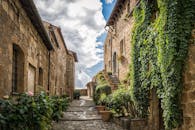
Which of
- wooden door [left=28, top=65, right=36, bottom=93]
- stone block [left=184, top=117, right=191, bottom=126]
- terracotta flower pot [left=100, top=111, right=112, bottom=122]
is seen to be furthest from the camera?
terracotta flower pot [left=100, top=111, right=112, bottom=122]

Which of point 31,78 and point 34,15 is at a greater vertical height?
point 34,15

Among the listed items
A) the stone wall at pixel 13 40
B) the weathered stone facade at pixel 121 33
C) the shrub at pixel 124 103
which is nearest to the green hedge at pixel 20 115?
the stone wall at pixel 13 40

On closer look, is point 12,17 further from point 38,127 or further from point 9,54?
point 38,127

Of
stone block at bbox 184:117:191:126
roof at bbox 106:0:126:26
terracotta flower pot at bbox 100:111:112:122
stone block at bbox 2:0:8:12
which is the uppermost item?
roof at bbox 106:0:126:26

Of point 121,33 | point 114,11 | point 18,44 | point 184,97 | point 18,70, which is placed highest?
point 114,11

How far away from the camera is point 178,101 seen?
578 cm

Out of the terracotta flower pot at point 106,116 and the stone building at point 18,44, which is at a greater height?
the stone building at point 18,44

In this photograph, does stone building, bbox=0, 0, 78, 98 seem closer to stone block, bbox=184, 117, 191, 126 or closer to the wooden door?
the wooden door

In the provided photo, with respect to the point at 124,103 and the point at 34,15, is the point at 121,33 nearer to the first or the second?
the point at 124,103

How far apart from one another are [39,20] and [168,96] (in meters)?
5.14

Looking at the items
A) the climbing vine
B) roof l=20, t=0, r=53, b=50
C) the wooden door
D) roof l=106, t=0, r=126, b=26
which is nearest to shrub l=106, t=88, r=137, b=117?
the climbing vine

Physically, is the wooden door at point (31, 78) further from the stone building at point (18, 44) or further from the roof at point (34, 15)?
the roof at point (34, 15)

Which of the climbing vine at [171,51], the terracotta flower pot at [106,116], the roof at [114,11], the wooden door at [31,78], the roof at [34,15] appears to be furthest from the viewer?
the roof at [114,11]

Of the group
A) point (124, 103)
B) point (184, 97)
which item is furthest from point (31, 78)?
point (184, 97)
